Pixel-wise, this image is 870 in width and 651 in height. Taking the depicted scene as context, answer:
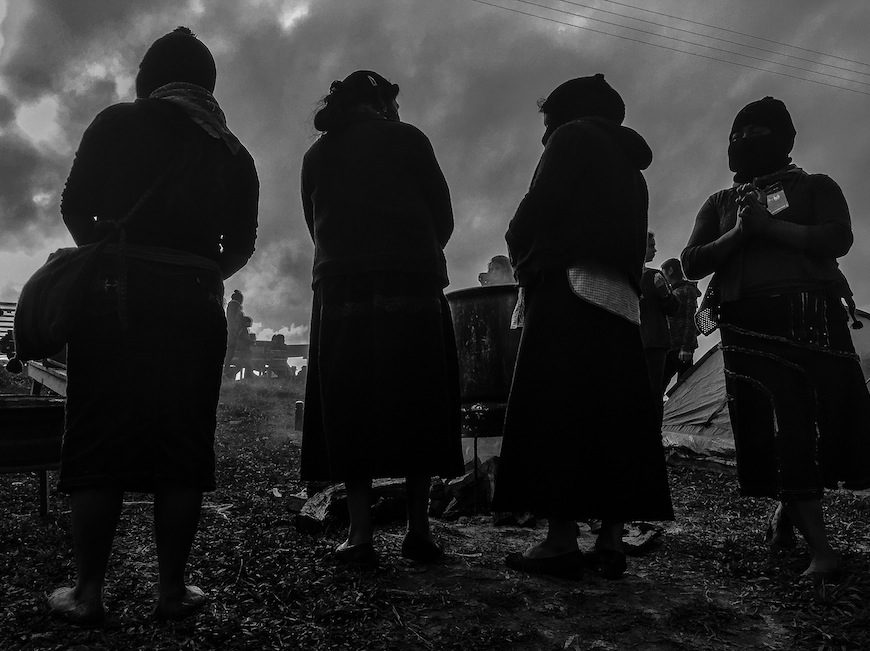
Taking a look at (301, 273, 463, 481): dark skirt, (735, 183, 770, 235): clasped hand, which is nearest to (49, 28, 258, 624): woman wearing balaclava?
(301, 273, 463, 481): dark skirt

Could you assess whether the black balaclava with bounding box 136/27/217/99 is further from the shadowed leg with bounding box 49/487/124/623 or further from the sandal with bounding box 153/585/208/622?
the sandal with bounding box 153/585/208/622

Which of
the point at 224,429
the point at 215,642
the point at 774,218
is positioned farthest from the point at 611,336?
the point at 224,429

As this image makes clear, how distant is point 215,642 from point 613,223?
6.92ft

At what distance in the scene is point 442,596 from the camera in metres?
2.24

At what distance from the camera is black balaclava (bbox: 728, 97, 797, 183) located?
291 cm

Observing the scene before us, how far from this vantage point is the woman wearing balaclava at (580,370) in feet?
8.02

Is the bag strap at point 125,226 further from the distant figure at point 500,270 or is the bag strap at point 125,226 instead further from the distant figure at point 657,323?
the distant figure at point 500,270

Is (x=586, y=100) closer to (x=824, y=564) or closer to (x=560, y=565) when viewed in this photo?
(x=560, y=565)

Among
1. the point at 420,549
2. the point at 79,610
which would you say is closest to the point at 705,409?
the point at 420,549

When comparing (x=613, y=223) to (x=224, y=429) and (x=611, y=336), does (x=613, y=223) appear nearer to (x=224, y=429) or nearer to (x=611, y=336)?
(x=611, y=336)

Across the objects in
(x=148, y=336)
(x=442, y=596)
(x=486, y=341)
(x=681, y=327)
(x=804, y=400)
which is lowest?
(x=442, y=596)

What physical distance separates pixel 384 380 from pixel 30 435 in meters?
2.18

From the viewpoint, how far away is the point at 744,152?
2961 mm

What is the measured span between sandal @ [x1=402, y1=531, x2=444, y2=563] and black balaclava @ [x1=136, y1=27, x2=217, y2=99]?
211 cm
